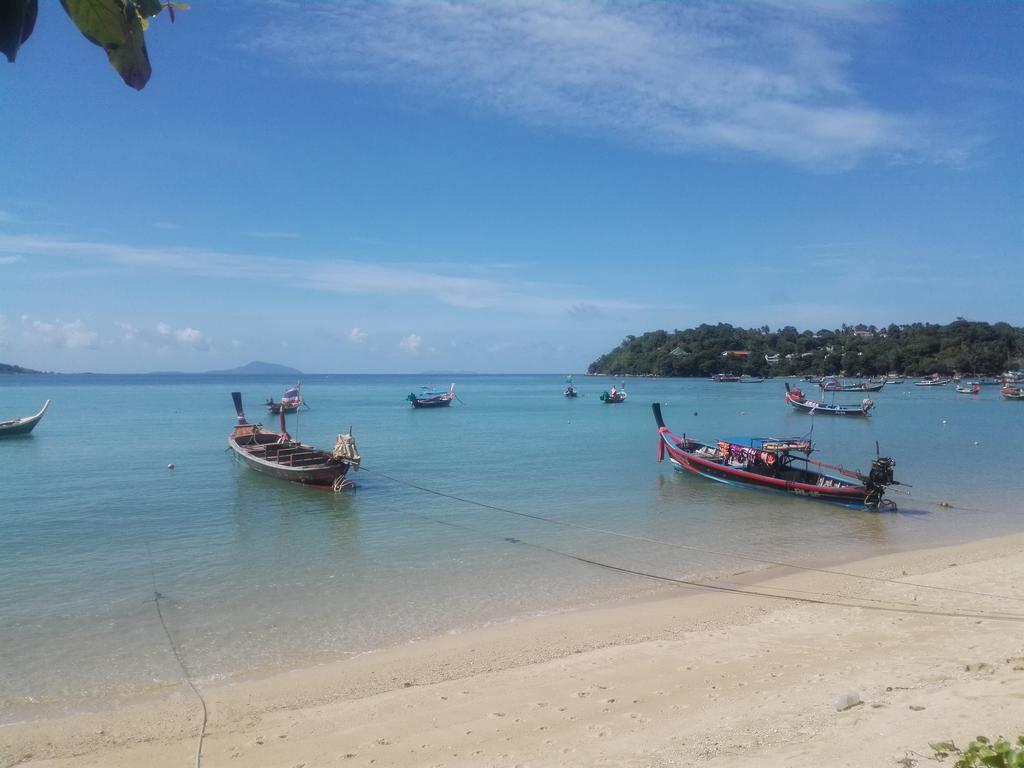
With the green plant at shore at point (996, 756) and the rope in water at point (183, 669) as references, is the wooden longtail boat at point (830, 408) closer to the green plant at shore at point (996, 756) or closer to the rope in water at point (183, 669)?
the rope in water at point (183, 669)

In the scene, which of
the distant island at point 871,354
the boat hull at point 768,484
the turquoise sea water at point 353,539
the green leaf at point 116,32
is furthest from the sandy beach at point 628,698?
the distant island at point 871,354

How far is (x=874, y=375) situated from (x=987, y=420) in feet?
355

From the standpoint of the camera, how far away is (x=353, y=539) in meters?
19.2

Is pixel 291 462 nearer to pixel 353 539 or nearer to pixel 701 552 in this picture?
pixel 353 539

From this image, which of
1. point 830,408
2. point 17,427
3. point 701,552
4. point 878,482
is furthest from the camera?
point 830,408

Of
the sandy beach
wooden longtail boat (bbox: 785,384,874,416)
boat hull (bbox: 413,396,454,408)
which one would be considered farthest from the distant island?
the sandy beach

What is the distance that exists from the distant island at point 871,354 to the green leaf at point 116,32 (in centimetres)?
17120

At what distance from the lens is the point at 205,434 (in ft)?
160

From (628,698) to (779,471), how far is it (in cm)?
1926

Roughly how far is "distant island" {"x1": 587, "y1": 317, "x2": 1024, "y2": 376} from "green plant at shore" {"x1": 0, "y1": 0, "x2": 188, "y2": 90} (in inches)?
6739

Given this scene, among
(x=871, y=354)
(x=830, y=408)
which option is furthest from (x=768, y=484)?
(x=871, y=354)

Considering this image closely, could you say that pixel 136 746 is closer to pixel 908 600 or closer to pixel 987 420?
pixel 908 600

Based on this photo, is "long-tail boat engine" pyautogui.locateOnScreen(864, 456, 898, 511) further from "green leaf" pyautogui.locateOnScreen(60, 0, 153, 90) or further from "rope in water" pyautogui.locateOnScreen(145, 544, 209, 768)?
"green leaf" pyautogui.locateOnScreen(60, 0, 153, 90)

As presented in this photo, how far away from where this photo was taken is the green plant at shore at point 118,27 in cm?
132
